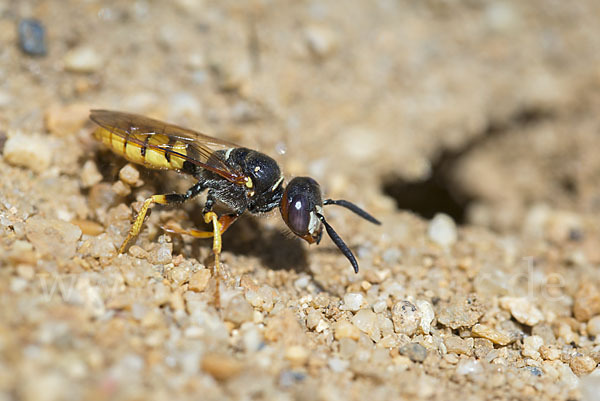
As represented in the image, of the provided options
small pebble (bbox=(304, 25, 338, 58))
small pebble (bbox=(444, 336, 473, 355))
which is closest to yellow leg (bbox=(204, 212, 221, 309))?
small pebble (bbox=(444, 336, 473, 355))

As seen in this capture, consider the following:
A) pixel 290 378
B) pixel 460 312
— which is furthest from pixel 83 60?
pixel 460 312

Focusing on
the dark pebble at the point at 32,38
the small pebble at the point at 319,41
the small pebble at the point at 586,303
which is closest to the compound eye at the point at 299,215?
the small pebble at the point at 586,303

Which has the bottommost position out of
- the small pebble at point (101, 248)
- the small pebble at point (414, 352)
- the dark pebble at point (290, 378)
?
the small pebble at point (414, 352)

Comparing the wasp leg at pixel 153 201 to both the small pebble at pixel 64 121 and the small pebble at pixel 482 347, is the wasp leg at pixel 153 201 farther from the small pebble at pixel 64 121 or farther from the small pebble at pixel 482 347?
the small pebble at pixel 482 347

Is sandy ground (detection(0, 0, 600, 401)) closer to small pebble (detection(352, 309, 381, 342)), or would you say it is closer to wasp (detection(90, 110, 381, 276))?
small pebble (detection(352, 309, 381, 342))

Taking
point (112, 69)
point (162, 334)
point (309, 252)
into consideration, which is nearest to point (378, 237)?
point (309, 252)

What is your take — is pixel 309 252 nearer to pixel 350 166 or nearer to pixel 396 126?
pixel 350 166
